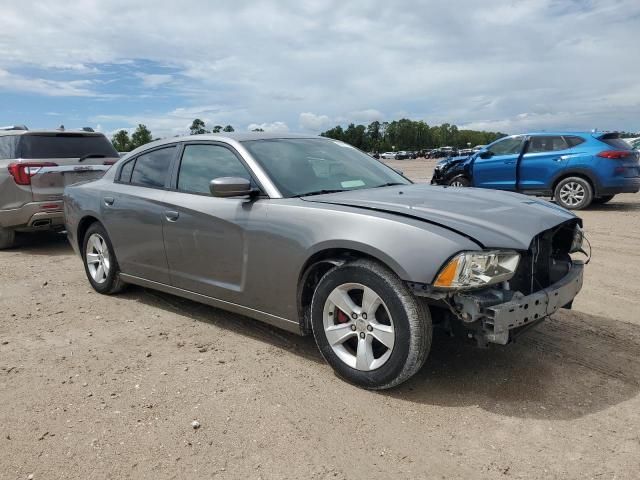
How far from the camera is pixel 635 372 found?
3.46 meters

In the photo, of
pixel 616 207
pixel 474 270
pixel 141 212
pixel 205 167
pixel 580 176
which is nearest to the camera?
pixel 474 270

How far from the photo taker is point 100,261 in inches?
215

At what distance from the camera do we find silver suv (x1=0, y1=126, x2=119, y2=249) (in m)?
7.77

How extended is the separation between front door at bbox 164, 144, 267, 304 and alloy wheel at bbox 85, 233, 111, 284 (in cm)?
124

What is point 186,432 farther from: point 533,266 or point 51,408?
point 533,266

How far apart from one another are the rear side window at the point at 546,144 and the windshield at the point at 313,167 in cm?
751

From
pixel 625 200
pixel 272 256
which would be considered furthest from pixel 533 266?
pixel 625 200

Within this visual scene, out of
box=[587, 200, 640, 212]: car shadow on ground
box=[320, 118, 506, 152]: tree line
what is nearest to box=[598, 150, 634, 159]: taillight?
box=[587, 200, 640, 212]: car shadow on ground

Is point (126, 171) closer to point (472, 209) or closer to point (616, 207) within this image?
point (472, 209)

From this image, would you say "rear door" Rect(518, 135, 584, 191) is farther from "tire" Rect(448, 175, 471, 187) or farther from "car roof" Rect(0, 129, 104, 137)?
"car roof" Rect(0, 129, 104, 137)

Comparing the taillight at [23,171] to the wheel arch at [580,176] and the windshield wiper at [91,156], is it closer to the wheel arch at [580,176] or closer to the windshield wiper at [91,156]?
the windshield wiper at [91,156]

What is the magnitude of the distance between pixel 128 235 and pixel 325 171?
77.8 inches

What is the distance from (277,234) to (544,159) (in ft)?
29.4

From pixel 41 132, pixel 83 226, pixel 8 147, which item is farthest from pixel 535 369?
pixel 8 147
